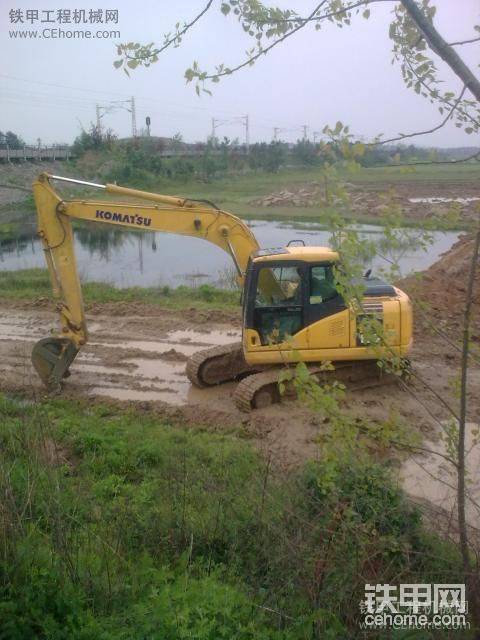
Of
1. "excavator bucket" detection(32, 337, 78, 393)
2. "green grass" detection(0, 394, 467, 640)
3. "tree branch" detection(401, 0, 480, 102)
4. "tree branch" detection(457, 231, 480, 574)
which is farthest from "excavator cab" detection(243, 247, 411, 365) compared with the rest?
"tree branch" detection(401, 0, 480, 102)

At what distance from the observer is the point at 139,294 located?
15.8m

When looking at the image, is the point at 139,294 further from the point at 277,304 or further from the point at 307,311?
the point at 307,311

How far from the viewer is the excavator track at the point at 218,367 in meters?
9.81

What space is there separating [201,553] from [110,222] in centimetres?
588

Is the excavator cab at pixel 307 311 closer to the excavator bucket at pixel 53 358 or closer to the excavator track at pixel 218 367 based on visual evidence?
the excavator track at pixel 218 367

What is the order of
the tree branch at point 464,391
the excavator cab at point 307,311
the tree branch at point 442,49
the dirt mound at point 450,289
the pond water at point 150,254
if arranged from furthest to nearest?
the pond water at point 150,254 < the dirt mound at point 450,289 < the excavator cab at point 307,311 < the tree branch at point 464,391 < the tree branch at point 442,49

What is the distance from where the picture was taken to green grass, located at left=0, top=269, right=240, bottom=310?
14.9 metres

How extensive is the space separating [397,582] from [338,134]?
8.04 feet

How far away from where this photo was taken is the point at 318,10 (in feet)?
9.71

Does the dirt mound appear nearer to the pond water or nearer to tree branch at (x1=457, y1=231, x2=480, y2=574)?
the pond water

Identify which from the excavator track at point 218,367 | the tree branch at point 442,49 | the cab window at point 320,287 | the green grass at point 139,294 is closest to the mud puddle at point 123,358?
the excavator track at point 218,367

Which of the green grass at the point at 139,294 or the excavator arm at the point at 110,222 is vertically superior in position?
the excavator arm at the point at 110,222

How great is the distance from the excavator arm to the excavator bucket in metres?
0.09

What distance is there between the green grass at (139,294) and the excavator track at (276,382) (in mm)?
5212
